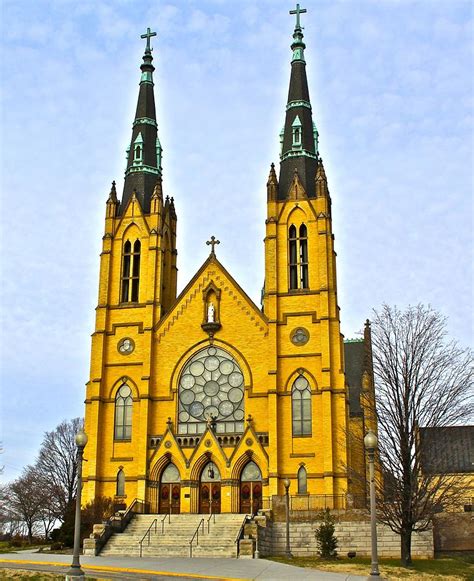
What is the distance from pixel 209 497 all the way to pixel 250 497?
2467 millimetres

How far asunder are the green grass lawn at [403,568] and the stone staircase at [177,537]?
4.29 m

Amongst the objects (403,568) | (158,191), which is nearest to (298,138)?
(158,191)

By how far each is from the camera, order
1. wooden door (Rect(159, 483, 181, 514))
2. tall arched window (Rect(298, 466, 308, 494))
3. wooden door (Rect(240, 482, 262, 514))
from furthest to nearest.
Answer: wooden door (Rect(159, 483, 181, 514)) → wooden door (Rect(240, 482, 262, 514)) → tall arched window (Rect(298, 466, 308, 494))

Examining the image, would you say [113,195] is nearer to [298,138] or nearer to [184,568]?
[298,138]

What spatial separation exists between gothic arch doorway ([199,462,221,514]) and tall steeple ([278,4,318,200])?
18196 millimetres

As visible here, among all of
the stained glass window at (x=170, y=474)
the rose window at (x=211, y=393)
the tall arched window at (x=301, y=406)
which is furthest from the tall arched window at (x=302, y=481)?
the stained glass window at (x=170, y=474)

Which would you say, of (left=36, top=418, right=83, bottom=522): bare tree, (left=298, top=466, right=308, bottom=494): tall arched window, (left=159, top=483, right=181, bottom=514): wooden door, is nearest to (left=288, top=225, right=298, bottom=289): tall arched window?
(left=298, top=466, right=308, bottom=494): tall arched window

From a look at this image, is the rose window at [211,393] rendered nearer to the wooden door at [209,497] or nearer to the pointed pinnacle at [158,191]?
the wooden door at [209,497]

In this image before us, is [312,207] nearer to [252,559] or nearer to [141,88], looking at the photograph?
[141,88]

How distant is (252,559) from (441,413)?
32.2 ft

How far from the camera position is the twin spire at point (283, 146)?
53.6m

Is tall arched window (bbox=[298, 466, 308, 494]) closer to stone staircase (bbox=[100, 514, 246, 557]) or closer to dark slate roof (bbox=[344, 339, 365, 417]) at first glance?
stone staircase (bbox=[100, 514, 246, 557])

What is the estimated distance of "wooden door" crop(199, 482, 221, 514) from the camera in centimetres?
4694

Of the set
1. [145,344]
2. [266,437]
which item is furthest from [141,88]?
[266,437]
